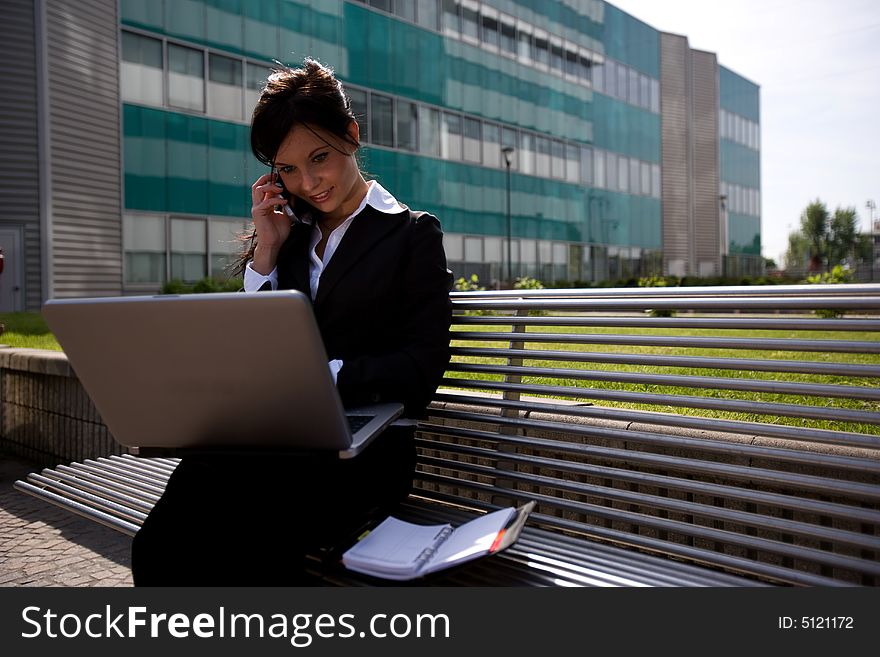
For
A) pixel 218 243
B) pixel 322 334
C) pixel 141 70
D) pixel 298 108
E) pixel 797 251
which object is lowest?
pixel 322 334

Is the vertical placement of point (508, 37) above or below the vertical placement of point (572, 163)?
above

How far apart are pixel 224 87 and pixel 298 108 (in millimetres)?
21407

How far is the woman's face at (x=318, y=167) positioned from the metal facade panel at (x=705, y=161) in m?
44.6

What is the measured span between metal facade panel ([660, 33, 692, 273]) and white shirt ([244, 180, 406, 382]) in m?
41.7

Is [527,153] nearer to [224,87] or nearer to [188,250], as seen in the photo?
[224,87]

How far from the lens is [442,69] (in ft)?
96.9

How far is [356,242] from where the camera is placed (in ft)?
9.50

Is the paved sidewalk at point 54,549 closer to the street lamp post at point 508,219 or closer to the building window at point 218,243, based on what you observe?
the building window at point 218,243

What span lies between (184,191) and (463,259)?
11602mm

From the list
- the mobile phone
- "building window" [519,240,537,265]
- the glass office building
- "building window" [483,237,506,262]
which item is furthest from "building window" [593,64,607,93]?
the mobile phone

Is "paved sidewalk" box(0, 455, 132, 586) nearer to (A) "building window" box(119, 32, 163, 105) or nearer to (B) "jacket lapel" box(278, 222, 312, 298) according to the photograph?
(B) "jacket lapel" box(278, 222, 312, 298)

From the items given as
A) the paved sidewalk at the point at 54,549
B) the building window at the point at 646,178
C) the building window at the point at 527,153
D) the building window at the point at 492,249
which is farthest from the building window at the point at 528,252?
the paved sidewalk at the point at 54,549

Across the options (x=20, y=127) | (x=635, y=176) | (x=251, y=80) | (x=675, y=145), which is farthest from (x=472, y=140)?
(x=675, y=145)
